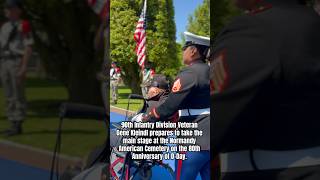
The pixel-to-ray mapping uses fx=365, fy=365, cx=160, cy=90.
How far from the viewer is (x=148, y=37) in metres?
1.47

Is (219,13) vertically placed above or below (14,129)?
above

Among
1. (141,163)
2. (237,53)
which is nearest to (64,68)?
(141,163)

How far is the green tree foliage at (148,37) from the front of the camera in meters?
1.44

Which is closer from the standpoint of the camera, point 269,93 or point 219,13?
Answer: point 269,93

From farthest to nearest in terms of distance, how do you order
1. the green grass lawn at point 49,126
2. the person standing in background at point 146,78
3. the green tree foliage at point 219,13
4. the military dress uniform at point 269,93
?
the person standing in background at point 146,78 → the green grass lawn at point 49,126 → the green tree foliage at point 219,13 → the military dress uniform at point 269,93

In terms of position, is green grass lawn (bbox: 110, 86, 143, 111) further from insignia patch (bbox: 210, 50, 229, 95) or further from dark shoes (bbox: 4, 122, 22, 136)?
insignia patch (bbox: 210, 50, 229, 95)

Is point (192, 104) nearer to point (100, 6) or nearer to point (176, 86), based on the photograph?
point (176, 86)

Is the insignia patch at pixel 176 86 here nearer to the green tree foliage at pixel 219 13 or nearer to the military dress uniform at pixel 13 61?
the green tree foliage at pixel 219 13

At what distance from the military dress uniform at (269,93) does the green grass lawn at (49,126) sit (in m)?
0.62

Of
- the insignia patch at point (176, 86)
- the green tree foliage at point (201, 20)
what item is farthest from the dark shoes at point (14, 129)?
the green tree foliage at point (201, 20)

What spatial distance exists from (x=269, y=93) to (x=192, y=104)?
0.64 meters

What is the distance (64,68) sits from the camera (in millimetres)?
1424

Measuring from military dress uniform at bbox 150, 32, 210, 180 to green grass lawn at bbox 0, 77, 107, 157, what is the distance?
0.26 meters

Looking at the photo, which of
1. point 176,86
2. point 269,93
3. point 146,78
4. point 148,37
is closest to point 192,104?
point 176,86
